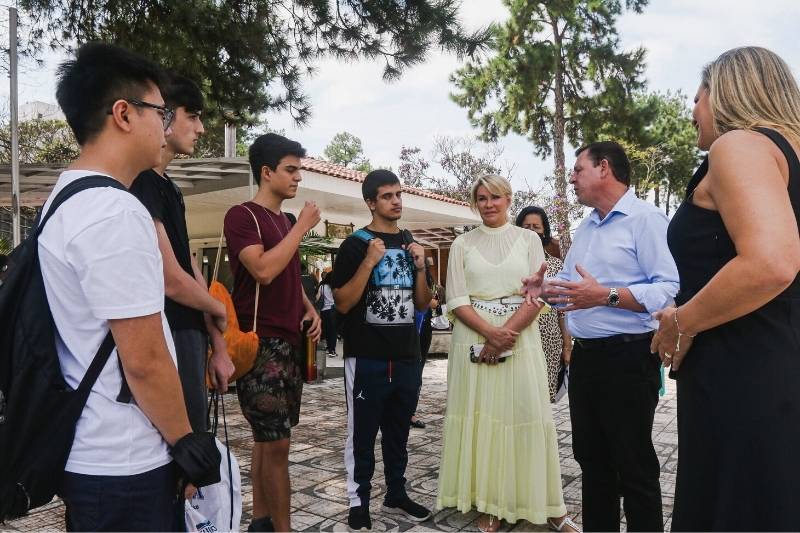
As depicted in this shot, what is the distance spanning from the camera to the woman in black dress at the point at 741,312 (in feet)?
4.92

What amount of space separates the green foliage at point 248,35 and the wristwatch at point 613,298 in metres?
3.76

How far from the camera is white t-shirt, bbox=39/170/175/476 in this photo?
1.32m

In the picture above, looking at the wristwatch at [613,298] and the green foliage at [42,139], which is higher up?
the green foliage at [42,139]

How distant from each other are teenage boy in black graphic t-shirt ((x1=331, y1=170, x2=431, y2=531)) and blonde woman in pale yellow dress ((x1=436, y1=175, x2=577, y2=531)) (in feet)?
0.82

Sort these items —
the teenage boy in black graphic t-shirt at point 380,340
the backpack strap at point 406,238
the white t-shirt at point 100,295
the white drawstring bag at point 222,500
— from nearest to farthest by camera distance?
the white t-shirt at point 100,295 < the white drawstring bag at point 222,500 < the teenage boy in black graphic t-shirt at point 380,340 < the backpack strap at point 406,238

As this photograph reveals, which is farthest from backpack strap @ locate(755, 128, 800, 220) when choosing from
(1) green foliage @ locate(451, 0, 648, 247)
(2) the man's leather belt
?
(1) green foliage @ locate(451, 0, 648, 247)

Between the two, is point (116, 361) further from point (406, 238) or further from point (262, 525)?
point (406, 238)

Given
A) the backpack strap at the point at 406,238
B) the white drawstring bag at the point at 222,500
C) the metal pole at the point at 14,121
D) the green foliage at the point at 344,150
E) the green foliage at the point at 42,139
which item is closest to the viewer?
the white drawstring bag at the point at 222,500

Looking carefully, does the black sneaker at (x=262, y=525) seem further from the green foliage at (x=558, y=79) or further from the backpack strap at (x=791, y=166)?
the green foliage at (x=558, y=79)

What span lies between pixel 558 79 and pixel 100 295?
76.4 feet

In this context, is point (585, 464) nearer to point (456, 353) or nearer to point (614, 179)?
point (456, 353)

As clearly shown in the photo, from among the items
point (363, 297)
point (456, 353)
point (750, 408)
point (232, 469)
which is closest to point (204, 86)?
point (363, 297)

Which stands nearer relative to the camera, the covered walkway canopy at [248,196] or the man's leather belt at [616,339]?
the man's leather belt at [616,339]

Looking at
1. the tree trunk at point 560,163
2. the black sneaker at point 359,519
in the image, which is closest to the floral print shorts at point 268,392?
the black sneaker at point 359,519
